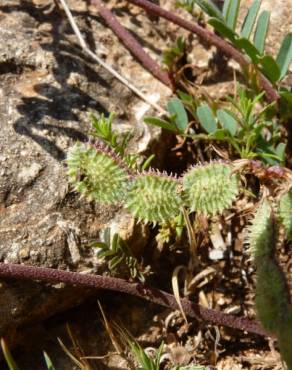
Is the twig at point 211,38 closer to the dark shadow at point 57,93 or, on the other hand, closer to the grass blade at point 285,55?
the grass blade at point 285,55

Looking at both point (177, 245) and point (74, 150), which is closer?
point (74, 150)

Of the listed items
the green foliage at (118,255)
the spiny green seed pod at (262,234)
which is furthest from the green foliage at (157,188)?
Answer: the green foliage at (118,255)

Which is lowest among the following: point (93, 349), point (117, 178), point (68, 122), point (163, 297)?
point (93, 349)

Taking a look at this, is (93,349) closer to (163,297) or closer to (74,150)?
(163,297)

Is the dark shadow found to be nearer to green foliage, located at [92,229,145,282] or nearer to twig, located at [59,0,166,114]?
twig, located at [59,0,166,114]

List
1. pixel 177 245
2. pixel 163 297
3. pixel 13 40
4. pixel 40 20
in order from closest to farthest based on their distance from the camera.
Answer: pixel 163 297 → pixel 177 245 → pixel 13 40 → pixel 40 20

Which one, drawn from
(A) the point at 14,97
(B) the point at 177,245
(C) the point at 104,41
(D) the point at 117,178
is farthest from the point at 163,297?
(C) the point at 104,41

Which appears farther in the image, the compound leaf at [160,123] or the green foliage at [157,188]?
the compound leaf at [160,123]

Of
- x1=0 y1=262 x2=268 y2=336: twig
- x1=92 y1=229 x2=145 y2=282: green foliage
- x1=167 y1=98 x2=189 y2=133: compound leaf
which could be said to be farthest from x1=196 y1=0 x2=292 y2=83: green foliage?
x1=0 y1=262 x2=268 y2=336: twig
